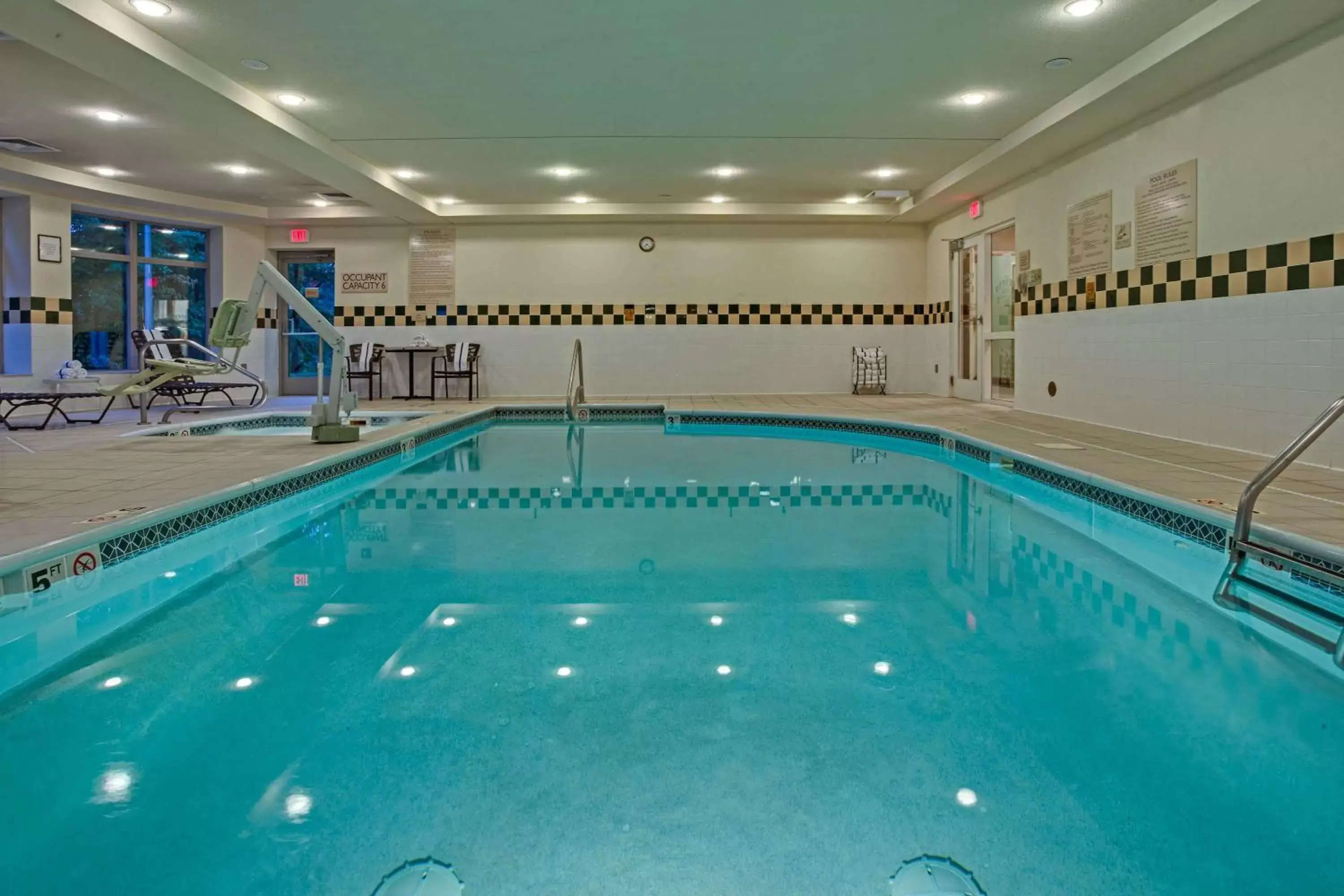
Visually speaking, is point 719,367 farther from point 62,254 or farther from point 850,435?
point 62,254

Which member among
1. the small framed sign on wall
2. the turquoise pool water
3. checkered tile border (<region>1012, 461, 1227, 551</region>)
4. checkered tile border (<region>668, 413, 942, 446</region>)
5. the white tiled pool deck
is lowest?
the turquoise pool water

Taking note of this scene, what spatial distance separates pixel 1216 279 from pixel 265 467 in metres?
5.55

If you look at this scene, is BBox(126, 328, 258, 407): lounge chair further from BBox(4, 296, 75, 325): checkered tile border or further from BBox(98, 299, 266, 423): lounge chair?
BBox(4, 296, 75, 325): checkered tile border

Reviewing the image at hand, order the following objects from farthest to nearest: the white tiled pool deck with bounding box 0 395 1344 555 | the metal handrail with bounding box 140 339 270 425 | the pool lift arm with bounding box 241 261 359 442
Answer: the metal handrail with bounding box 140 339 270 425 → the pool lift arm with bounding box 241 261 359 442 → the white tiled pool deck with bounding box 0 395 1344 555

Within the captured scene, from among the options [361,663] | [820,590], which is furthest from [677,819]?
[820,590]

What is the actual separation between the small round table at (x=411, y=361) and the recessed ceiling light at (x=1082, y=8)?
7.72 meters

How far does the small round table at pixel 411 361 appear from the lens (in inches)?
408

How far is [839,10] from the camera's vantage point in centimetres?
454

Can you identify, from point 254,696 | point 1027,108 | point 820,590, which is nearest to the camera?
point 254,696

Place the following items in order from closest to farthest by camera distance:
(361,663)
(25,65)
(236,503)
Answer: (361,663)
(236,503)
(25,65)

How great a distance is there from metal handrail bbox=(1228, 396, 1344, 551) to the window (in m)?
10.1

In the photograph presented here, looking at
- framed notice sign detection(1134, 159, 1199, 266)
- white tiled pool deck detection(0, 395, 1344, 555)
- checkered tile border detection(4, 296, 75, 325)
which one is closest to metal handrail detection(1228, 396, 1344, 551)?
white tiled pool deck detection(0, 395, 1344, 555)

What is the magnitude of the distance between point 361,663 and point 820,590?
142cm

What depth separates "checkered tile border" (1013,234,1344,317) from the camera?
4449mm
